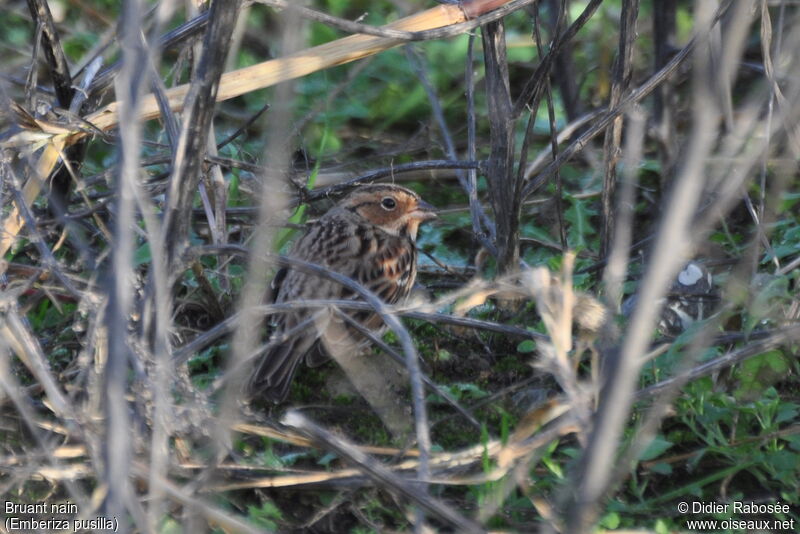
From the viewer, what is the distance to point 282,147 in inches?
67.8

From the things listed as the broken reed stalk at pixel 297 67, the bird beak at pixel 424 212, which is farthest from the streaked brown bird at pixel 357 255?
the broken reed stalk at pixel 297 67

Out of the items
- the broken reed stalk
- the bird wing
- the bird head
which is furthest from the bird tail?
the bird head

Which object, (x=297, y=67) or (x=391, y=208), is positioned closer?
(x=297, y=67)

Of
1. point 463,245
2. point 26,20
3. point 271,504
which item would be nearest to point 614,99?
point 463,245

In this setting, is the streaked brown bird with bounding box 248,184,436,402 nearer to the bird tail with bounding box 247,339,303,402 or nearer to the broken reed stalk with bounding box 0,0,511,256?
the bird tail with bounding box 247,339,303,402

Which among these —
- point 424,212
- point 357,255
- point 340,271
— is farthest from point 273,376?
point 424,212

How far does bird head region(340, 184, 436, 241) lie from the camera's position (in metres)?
4.58

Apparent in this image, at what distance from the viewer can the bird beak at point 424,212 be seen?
4.54m

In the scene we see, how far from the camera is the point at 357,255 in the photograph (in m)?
4.45

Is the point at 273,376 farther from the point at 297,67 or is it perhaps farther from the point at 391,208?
the point at 391,208

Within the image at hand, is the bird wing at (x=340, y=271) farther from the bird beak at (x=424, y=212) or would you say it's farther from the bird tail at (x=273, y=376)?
the bird beak at (x=424, y=212)

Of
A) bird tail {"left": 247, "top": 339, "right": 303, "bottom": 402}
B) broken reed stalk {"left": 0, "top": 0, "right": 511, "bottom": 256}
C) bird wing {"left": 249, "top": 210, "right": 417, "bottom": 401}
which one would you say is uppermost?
broken reed stalk {"left": 0, "top": 0, "right": 511, "bottom": 256}

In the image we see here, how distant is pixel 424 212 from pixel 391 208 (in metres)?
0.17

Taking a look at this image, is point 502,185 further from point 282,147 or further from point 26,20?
point 26,20
